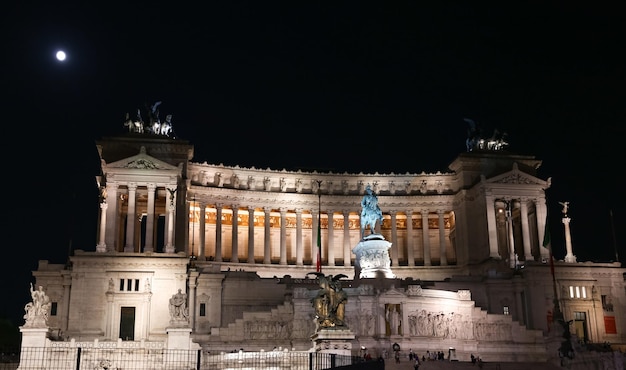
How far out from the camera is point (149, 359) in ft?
153

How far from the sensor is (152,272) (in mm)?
74000

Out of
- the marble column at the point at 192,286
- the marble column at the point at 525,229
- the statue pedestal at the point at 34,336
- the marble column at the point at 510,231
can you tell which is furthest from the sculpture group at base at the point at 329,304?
the marble column at the point at 525,229

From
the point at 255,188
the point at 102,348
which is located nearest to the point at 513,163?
the point at 255,188

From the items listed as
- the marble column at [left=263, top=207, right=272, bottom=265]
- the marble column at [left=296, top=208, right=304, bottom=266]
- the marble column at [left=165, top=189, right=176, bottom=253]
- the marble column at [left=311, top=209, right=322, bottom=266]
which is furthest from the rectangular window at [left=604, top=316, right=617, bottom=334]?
the marble column at [left=165, top=189, right=176, bottom=253]

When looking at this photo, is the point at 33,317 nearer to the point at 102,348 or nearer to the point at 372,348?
the point at 102,348

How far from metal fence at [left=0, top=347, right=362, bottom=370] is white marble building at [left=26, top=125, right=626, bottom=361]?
2.38 m

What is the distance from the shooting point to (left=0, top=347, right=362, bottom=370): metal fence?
147 ft

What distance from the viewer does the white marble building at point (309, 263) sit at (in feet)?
216

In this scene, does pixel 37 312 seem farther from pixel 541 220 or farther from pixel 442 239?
pixel 541 220

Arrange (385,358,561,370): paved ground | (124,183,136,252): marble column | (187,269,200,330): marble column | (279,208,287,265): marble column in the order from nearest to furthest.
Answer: (385,358,561,370): paved ground → (187,269,200,330): marble column → (124,183,136,252): marble column → (279,208,287,265): marble column

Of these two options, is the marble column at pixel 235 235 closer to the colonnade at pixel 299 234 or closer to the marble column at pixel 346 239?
the colonnade at pixel 299 234

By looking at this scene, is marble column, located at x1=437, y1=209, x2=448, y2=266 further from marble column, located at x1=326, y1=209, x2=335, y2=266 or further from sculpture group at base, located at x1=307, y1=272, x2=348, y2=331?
sculpture group at base, located at x1=307, y1=272, x2=348, y2=331

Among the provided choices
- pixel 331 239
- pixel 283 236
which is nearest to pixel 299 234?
pixel 283 236

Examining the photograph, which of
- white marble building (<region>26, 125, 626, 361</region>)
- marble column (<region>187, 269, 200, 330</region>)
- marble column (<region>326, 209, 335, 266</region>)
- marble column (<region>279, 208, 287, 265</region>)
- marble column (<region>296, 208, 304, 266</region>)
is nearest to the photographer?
white marble building (<region>26, 125, 626, 361</region>)
